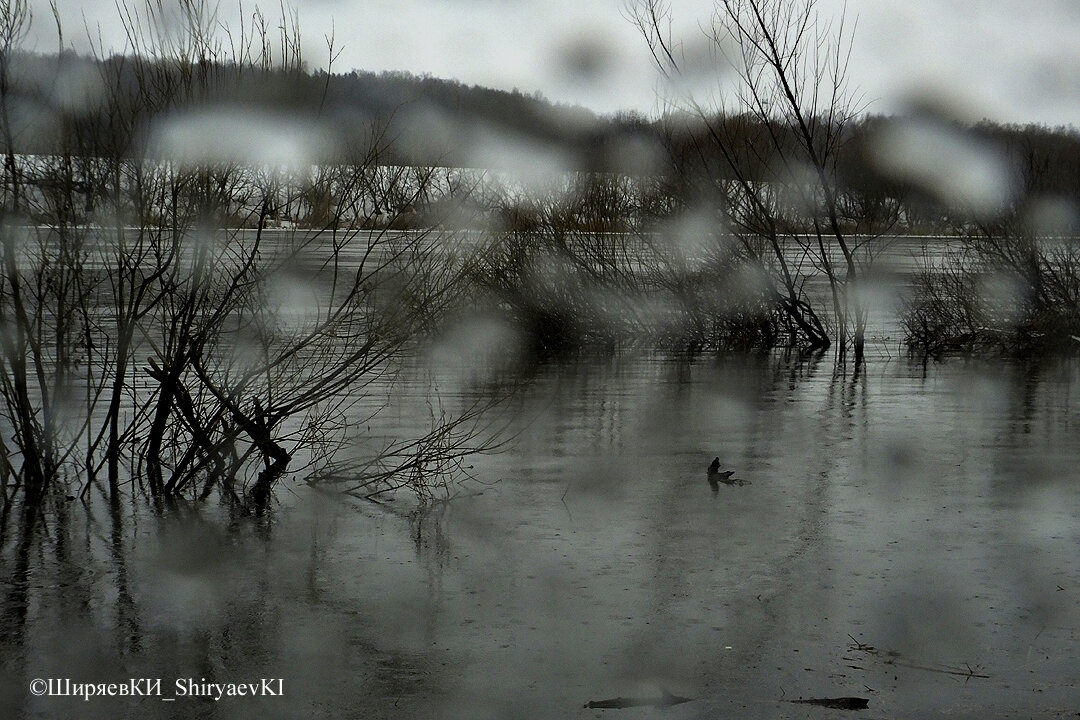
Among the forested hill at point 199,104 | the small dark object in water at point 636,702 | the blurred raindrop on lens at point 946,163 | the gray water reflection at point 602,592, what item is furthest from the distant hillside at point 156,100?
the blurred raindrop on lens at point 946,163

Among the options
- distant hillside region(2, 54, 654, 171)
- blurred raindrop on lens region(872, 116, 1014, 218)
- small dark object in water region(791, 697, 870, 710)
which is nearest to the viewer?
small dark object in water region(791, 697, 870, 710)

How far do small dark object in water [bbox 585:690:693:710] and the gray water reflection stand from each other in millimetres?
53

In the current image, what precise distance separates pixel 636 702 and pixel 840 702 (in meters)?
0.66

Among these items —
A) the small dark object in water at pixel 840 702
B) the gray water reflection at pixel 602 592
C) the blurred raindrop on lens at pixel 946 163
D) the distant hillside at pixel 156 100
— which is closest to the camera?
the small dark object in water at pixel 840 702

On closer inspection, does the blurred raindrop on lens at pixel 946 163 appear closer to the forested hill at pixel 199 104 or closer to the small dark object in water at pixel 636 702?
the forested hill at pixel 199 104

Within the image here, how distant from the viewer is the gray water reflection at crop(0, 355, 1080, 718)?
4297 millimetres

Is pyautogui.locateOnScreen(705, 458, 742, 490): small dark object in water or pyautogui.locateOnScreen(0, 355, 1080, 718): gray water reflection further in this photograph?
pyautogui.locateOnScreen(705, 458, 742, 490): small dark object in water

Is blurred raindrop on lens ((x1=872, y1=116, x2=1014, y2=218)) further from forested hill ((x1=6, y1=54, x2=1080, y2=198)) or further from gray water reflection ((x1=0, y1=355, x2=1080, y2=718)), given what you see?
gray water reflection ((x1=0, y1=355, x2=1080, y2=718))

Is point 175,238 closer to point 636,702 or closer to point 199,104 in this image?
point 199,104

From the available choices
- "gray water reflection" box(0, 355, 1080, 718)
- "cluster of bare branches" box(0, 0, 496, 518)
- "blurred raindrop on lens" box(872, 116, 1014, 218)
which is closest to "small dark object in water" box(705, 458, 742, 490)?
"gray water reflection" box(0, 355, 1080, 718)

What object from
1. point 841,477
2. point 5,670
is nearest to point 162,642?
point 5,670

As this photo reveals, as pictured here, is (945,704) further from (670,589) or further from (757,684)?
(670,589)

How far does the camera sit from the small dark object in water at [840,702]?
409cm

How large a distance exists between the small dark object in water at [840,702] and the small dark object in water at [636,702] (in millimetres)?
384
